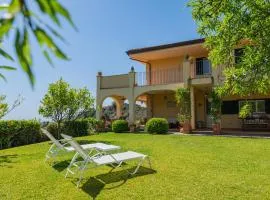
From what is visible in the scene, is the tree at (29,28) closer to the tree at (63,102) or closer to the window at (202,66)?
the tree at (63,102)

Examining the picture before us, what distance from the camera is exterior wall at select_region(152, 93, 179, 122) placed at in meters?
26.0

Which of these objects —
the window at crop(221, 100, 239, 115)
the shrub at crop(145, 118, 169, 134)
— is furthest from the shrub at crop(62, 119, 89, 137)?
the window at crop(221, 100, 239, 115)

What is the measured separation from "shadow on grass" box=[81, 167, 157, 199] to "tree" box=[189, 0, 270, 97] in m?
3.09

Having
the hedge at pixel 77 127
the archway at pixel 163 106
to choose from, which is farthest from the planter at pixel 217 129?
the hedge at pixel 77 127

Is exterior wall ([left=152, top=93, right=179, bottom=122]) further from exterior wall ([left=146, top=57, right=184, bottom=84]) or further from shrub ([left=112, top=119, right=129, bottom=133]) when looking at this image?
shrub ([left=112, top=119, right=129, bottom=133])

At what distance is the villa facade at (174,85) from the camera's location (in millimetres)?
22016

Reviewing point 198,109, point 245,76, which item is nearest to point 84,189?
point 245,76

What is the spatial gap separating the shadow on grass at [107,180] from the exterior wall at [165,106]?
17019 mm

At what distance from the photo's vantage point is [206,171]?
880 cm

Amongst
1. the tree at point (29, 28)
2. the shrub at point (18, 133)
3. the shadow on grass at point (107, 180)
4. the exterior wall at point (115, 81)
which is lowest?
the shadow on grass at point (107, 180)

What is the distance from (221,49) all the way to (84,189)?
13.2 feet

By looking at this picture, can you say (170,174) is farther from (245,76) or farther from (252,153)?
(252,153)

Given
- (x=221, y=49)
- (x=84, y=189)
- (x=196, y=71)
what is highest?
(x=196, y=71)

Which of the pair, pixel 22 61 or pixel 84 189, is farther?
pixel 84 189
